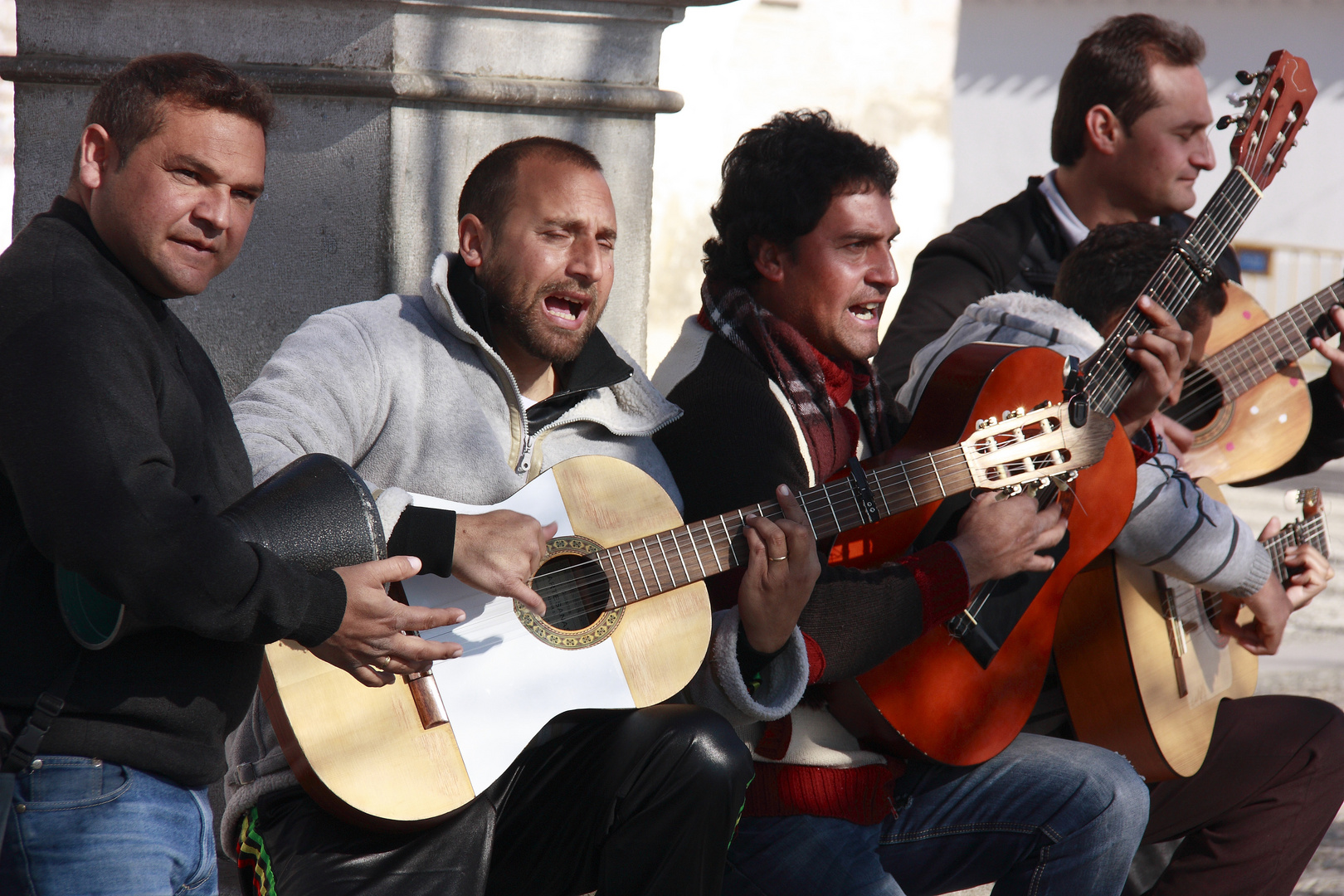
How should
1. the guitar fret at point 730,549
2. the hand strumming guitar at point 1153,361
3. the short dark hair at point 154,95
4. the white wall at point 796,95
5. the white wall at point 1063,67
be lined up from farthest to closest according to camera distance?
the white wall at point 1063,67 → the white wall at point 796,95 → the hand strumming guitar at point 1153,361 → the guitar fret at point 730,549 → the short dark hair at point 154,95

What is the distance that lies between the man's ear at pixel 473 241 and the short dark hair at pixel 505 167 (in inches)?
0.6

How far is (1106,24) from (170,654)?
3106 mm

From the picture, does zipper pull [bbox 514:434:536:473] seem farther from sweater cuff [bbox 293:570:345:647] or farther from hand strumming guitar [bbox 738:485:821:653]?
sweater cuff [bbox 293:570:345:647]

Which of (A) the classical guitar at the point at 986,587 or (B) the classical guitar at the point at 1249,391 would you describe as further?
(B) the classical guitar at the point at 1249,391

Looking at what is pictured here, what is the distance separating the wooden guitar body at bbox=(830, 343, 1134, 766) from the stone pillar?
1113mm

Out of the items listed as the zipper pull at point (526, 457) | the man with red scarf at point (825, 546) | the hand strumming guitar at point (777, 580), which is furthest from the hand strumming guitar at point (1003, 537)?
the zipper pull at point (526, 457)

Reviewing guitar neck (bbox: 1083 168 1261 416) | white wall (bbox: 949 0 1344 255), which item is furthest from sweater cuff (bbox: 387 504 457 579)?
white wall (bbox: 949 0 1344 255)

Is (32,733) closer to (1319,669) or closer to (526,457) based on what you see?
(526,457)

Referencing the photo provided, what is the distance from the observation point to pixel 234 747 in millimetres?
2094

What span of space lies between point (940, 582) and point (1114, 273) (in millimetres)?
931

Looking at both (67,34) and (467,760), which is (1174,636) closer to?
(467,760)

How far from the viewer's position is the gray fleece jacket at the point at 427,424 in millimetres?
2061

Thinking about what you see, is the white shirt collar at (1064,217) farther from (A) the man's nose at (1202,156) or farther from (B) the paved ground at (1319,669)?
(B) the paved ground at (1319,669)

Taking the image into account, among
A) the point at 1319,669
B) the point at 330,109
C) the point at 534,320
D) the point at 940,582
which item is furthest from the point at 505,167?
the point at 1319,669
